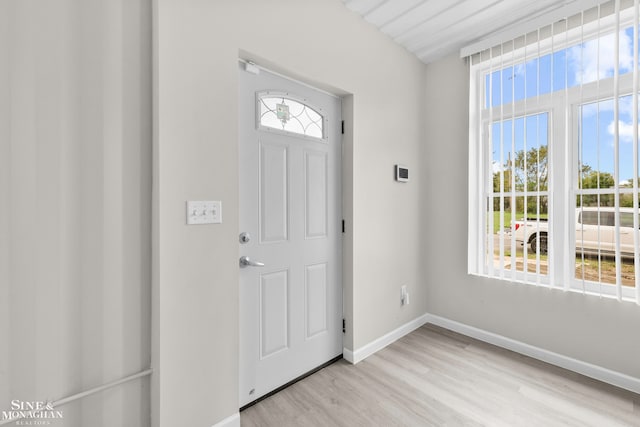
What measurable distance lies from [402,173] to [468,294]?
1318 millimetres

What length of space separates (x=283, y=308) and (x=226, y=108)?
1.29 meters

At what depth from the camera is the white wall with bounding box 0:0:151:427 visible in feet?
3.52

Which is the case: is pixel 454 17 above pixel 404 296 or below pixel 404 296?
above

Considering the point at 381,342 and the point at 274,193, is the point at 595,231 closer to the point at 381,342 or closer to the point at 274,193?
the point at 381,342

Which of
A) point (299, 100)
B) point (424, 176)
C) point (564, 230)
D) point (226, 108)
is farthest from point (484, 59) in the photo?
point (226, 108)

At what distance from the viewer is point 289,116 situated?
1.92 meters

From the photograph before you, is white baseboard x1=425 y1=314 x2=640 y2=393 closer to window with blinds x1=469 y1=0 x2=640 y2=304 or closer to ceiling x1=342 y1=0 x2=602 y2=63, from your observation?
window with blinds x1=469 y1=0 x2=640 y2=304

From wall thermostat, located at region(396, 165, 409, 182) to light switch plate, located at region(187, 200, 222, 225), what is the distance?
167cm

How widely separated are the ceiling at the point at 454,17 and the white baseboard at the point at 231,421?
9.24ft

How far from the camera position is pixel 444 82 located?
2.83m

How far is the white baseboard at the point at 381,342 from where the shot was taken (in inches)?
87.7

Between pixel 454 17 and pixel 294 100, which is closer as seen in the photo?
pixel 294 100

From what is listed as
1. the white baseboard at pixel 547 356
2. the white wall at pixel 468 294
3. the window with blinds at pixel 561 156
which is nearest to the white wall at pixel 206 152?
the white wall at pixel 468 294

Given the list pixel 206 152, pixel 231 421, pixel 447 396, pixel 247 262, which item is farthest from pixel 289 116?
pixel 447 396
